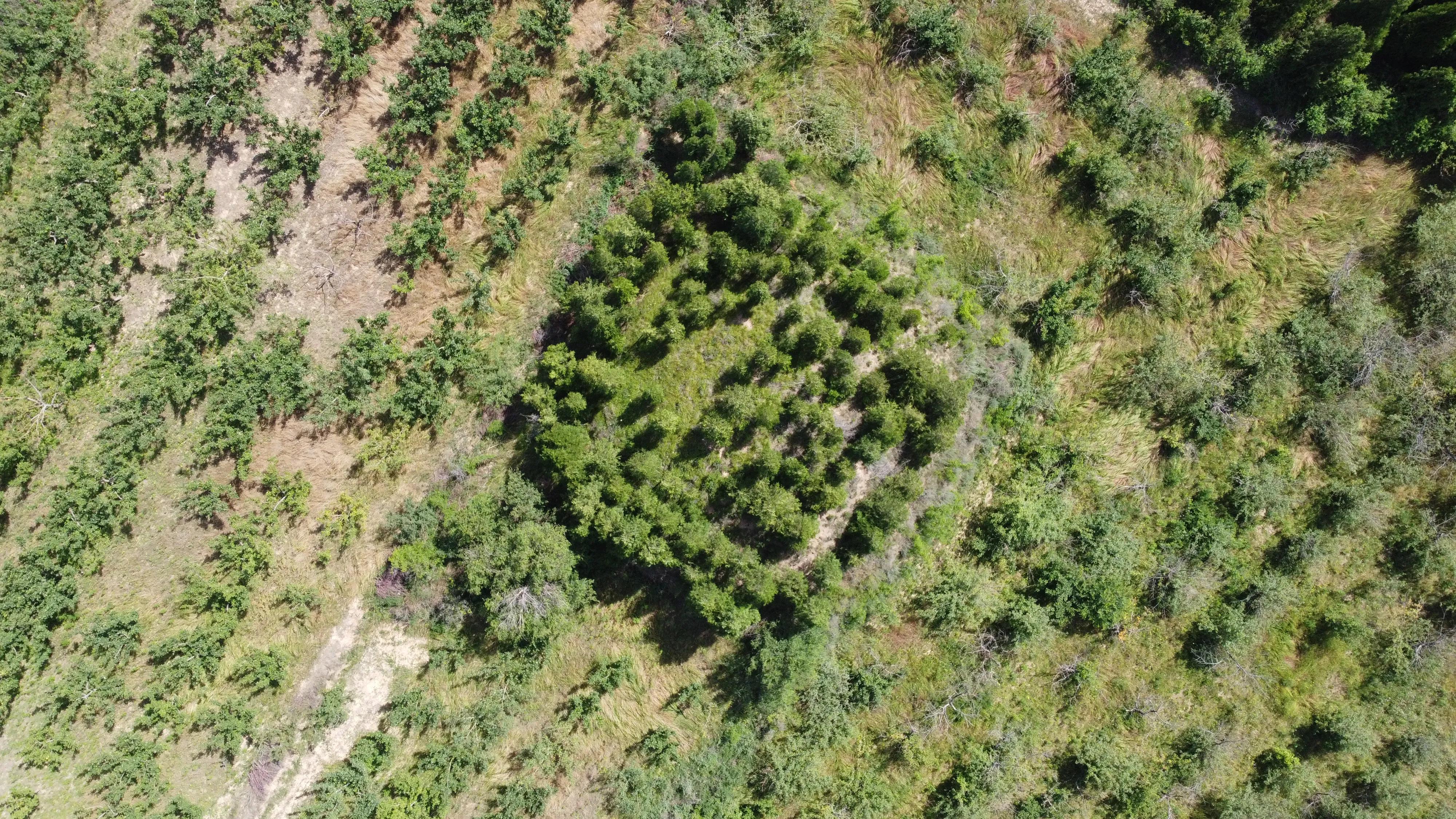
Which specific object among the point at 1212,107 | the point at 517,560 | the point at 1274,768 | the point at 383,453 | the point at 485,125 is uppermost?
the point at 485,125

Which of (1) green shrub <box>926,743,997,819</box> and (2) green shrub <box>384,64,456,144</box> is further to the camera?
(1) green shrub <box>926,743,997,819</box>

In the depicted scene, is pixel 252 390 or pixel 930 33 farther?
pixel 930 33

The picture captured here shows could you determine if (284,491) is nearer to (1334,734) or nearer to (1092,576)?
(1092,576)

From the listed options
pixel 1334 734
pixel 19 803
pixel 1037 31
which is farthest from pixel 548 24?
pixel 1334 734

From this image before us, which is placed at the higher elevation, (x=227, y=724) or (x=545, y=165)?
(x=545, y=165)

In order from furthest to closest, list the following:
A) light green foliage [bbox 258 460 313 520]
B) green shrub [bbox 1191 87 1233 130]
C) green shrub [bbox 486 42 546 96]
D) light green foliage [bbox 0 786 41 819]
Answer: green shrub [bbox 1191 87 1233 130] → green shrub [bbox 486 42 546 96] → light green foliage [bbox 258 460 313 520] → light green foliage [bbox 0 786 41 819]

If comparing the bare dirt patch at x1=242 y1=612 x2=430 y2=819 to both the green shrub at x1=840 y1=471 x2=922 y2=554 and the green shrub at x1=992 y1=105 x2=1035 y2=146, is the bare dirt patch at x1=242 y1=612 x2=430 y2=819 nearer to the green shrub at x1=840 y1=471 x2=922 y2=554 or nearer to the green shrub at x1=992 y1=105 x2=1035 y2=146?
the green shrub at x1=840 y1=471 x2=922 y2=554

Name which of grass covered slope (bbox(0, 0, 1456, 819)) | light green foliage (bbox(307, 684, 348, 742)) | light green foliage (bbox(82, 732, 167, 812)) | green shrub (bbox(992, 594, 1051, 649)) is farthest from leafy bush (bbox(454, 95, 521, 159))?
green shrub (bbox(992, 594, 1051, 649))

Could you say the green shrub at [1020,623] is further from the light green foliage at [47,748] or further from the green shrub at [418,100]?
the light green foliage at [47,748]
